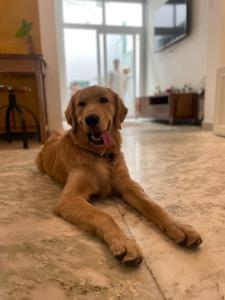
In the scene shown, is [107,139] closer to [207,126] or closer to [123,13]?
[207,126]

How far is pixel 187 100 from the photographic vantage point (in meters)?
4.94

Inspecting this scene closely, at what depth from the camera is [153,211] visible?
0.98 m

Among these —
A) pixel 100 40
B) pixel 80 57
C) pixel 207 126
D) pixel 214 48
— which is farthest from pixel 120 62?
pixel 207 126

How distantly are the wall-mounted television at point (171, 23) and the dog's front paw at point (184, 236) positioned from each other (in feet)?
16.8

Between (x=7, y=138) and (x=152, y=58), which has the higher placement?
(x=152, y=58)

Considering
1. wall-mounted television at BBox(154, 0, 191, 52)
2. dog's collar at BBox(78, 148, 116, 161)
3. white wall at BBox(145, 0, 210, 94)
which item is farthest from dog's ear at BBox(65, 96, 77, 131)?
wall-mounted television at BBox(154, 0, 191, 52)

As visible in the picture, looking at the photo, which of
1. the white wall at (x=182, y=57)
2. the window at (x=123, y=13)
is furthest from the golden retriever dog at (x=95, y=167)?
the window at (x=123, y=13)

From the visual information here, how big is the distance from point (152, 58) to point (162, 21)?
1.28 m

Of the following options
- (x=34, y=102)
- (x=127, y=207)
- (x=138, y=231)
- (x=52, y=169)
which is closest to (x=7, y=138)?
(x=34, y=102)

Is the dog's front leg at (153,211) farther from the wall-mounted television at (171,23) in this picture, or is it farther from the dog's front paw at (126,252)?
the wall-mounted television at (171,23)

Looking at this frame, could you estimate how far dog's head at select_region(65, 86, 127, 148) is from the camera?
1219 millimetres

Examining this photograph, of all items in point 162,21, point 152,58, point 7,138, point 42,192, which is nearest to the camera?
point 42,192

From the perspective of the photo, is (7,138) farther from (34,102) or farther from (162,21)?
(162,21)

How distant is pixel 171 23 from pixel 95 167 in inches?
212
